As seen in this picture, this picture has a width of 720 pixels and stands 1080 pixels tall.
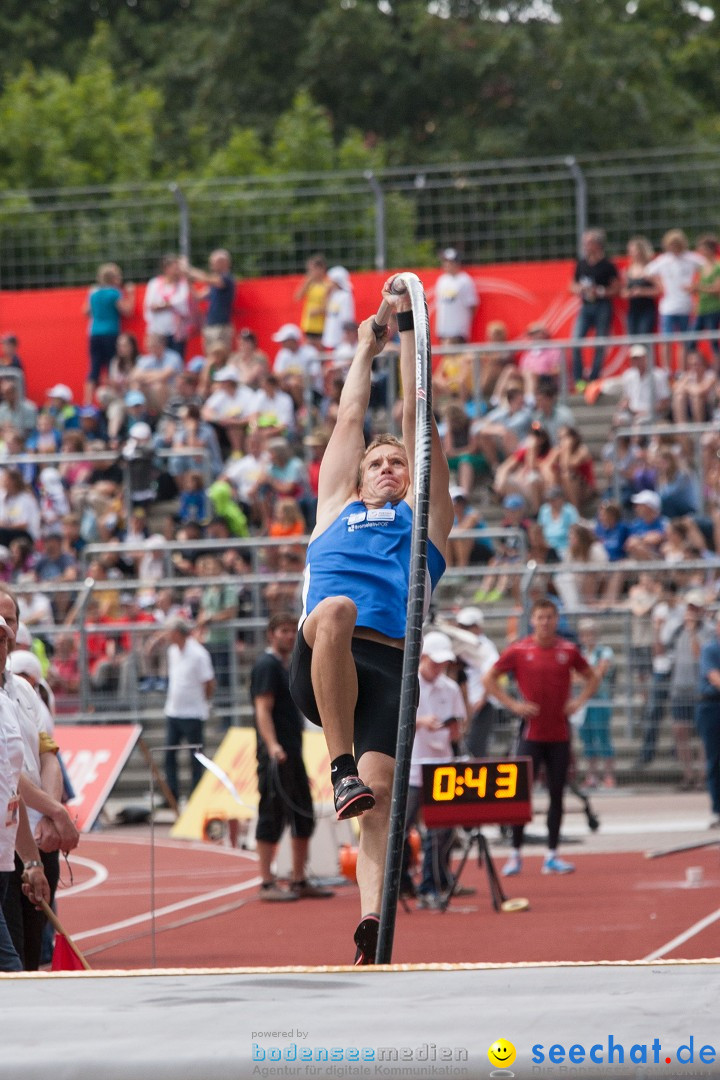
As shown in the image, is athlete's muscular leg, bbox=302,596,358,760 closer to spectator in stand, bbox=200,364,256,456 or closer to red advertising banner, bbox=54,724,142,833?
red advertising banner, bbox=54,724,142,833

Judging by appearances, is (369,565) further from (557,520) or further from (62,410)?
(62,410)

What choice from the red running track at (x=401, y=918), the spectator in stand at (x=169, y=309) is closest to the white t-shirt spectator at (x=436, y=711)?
the red running track at (x=401, y=918)

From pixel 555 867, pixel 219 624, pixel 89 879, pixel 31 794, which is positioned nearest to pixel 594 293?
pixel 219 624

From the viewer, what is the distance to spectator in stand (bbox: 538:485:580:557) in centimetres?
2005

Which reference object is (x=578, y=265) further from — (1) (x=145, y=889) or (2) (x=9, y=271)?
(1) (x=145, y=889)

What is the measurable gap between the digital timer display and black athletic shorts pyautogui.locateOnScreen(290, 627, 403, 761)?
16.0 ft

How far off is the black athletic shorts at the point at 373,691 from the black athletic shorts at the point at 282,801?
5.97m

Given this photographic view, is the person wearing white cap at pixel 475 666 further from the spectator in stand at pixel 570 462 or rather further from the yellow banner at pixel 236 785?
the spectator in stand at pixel 570 462

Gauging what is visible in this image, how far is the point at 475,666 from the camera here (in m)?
16.0

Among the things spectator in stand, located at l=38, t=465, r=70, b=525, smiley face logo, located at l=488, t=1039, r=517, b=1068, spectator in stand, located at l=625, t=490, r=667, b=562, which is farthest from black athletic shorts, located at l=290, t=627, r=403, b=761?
spectator in stand, located at l=38, t=465, r=70, b=525

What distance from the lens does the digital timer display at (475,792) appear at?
1188 cm

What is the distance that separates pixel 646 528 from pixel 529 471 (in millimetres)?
1525

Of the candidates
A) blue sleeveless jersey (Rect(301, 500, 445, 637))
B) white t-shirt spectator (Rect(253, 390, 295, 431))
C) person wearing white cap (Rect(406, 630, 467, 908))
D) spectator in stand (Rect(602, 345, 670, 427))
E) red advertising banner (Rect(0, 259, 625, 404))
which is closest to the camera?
blue sleeveless jersey (Rect(301, 500, 445, 637))

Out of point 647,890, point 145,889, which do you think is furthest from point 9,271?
point 647,890
